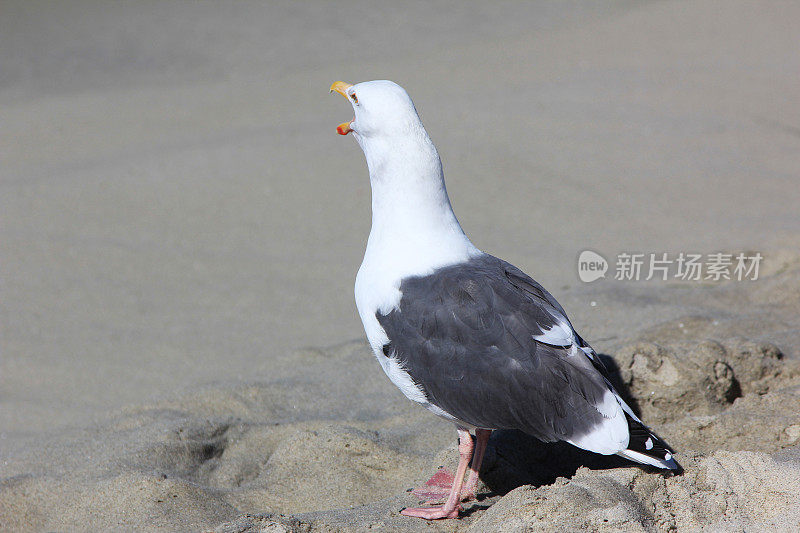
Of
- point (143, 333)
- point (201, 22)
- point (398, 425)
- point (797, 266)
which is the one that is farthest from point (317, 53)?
point (398, 425)

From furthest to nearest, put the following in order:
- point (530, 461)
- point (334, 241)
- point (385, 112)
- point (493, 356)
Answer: point (334, 241), point (530, 461), point (385, 112), point (493, 356)

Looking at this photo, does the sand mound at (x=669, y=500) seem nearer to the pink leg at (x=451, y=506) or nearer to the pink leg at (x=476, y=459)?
the pink leg at (x=451, y=506)

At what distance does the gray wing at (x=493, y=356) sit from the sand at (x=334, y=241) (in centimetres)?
27

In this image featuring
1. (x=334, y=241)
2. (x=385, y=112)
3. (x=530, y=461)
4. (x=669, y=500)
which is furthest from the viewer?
(x=334, y=241)

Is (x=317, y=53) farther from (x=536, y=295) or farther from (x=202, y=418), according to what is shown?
(x=536, y=295)

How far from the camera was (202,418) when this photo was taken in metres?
3.76

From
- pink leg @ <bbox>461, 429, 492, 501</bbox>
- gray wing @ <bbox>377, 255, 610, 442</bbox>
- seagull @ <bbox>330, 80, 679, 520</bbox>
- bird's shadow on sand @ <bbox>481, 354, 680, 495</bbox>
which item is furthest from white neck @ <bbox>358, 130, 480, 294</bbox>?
bird's shadow on sand @ <bbox>481, 354, 680, 495</bbox>

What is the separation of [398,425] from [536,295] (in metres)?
1.17

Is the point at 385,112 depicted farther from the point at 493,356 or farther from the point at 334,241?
the point at 334,241

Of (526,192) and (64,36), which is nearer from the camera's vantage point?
(526,192)

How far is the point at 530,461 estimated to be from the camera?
10.5 ft

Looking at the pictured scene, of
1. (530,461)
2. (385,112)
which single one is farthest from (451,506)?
(385,112)

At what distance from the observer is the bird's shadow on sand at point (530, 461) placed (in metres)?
3.09

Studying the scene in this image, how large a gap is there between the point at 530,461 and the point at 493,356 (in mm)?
794
